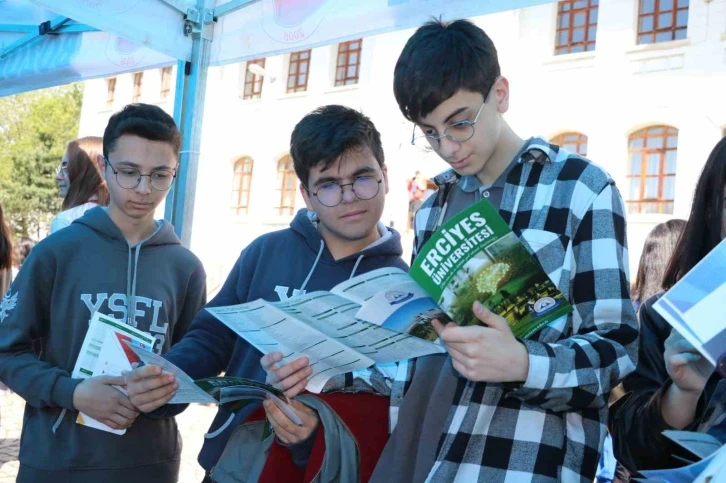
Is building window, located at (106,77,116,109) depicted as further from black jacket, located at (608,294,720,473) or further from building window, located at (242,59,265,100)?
black jacket, located at (608,294,720,473)

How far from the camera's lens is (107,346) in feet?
7.03

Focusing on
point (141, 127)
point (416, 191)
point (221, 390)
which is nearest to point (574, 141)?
point (416, 191)

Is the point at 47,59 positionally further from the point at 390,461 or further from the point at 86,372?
the point at 390,461

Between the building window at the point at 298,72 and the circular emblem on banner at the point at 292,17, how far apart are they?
15.7 meters

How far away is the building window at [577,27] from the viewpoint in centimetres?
1530

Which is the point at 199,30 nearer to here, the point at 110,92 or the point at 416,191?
the point at 416,191

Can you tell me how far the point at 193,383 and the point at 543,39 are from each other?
15061 millimetres

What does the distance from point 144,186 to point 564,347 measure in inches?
63.0

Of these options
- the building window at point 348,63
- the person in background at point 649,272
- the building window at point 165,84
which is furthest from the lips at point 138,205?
the building window at point 165,84

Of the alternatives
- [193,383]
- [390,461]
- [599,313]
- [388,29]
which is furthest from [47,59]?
[599,313]

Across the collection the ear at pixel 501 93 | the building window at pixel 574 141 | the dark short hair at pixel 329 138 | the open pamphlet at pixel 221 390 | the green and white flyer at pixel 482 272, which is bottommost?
the open pamphlet at pixel 221 390

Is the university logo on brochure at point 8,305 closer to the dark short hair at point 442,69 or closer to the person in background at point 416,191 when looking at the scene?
the dark short hair at point 442,69

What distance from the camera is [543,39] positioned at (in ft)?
50.8

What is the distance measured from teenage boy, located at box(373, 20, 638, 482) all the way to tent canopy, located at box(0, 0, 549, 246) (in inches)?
51.6
